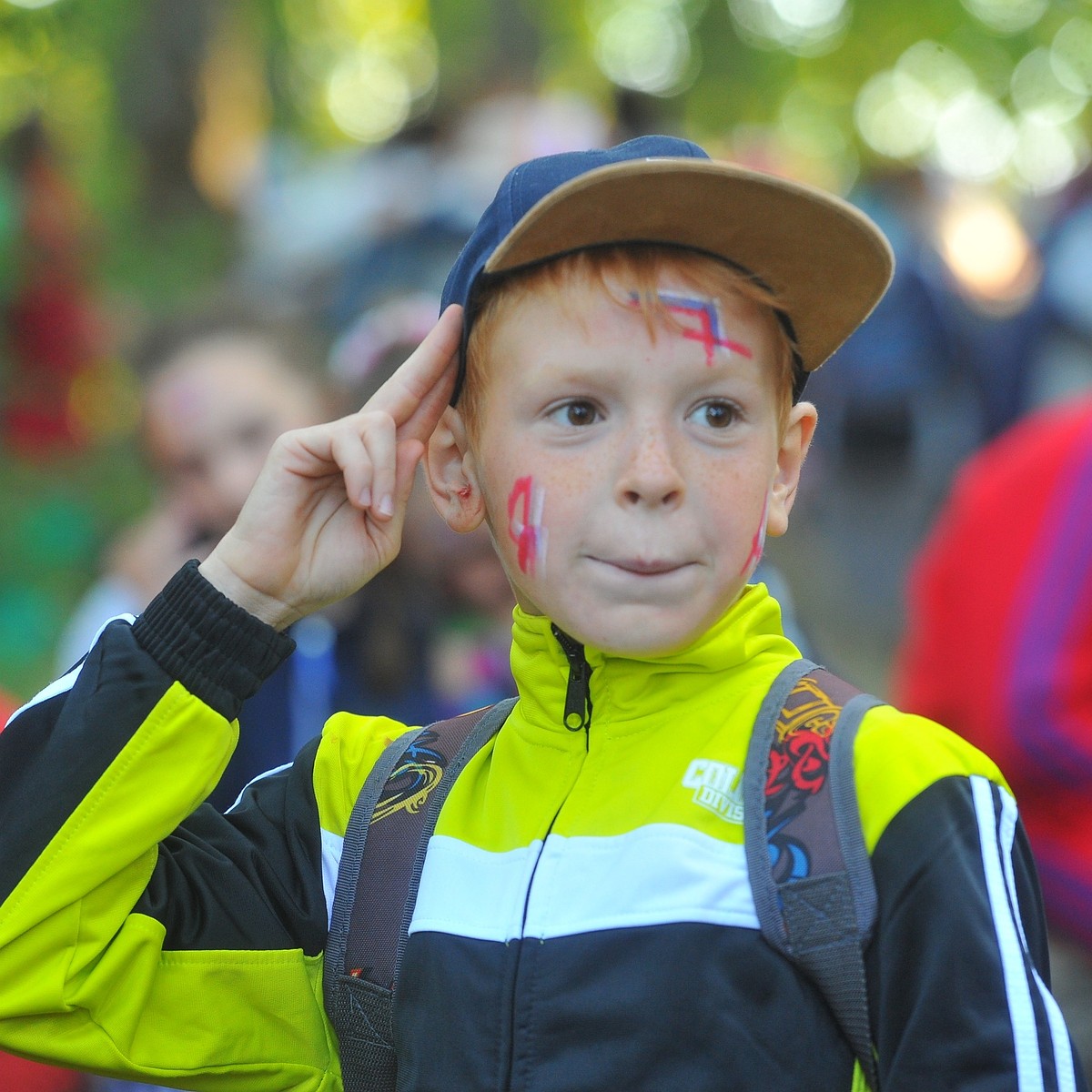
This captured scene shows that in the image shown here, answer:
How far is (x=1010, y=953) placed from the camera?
1.56 metres

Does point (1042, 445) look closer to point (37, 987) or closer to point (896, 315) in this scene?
point (37, 987)

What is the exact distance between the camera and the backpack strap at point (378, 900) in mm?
1927

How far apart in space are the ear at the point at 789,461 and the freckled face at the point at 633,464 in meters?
0.09

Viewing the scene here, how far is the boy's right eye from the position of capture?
189cm

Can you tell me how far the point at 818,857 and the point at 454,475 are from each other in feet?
2.69

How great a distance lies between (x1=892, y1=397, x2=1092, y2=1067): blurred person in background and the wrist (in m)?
1.83

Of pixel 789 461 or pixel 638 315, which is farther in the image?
pixel 789 461

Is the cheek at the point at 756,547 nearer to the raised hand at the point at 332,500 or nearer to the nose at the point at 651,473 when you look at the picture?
the nose at the point at 651,473

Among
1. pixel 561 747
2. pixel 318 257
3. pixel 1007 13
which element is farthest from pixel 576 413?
pixel 1007 13

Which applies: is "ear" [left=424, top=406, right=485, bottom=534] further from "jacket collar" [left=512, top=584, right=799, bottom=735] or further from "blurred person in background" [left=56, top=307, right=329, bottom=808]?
"blurred person in background" [left=56, top=307, right=329, bottom=808]

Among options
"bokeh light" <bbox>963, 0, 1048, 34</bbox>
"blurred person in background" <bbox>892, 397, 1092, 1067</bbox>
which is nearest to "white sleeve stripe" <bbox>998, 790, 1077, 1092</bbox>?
"blurred person in background" <bbox>892, 397, 1092, 1067</bbox>

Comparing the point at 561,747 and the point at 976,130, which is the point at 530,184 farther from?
the point at 976,130

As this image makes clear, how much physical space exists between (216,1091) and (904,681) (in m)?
2.64

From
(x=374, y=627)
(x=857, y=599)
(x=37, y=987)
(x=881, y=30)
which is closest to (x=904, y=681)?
(x=374, y=627)
